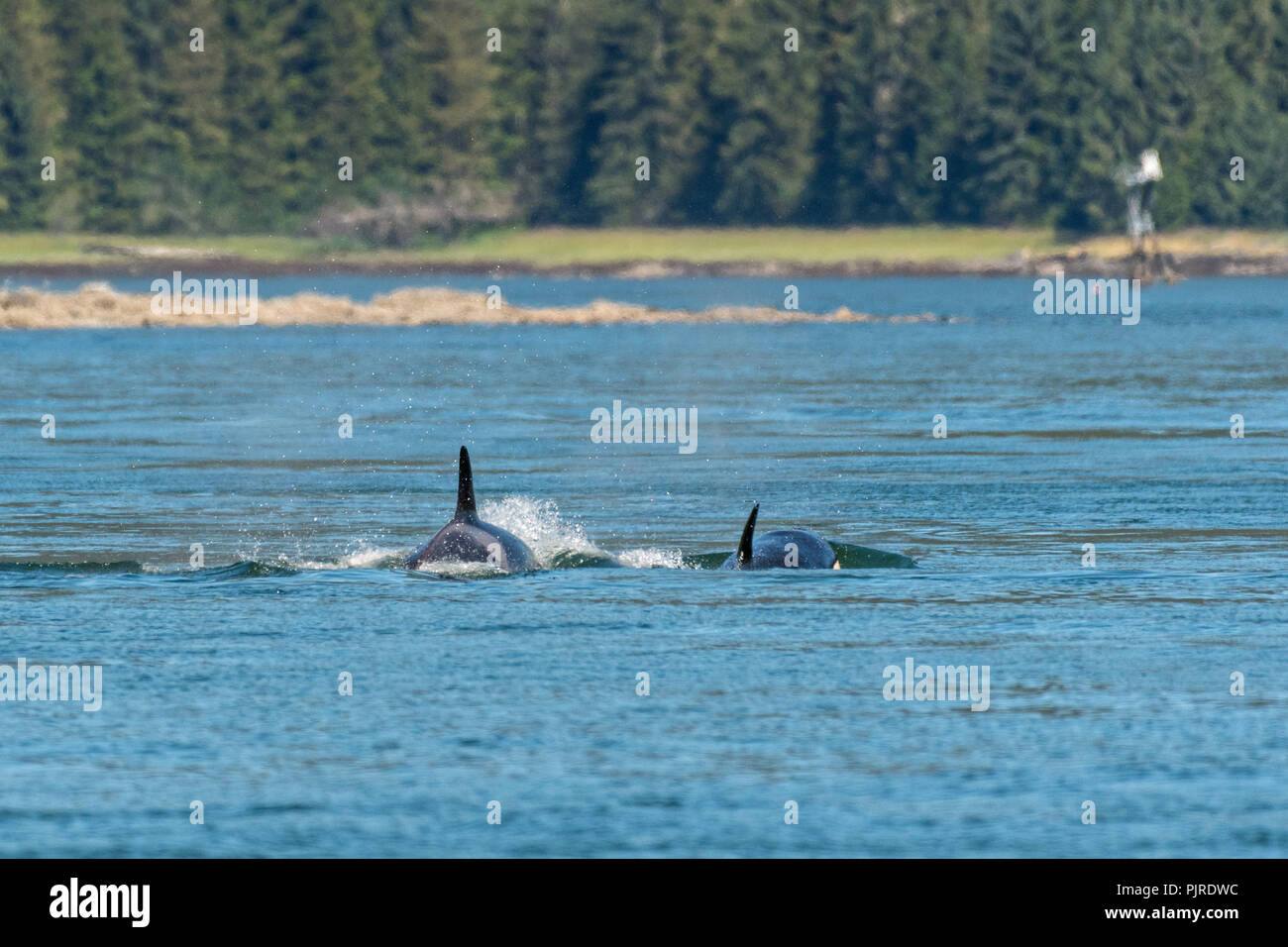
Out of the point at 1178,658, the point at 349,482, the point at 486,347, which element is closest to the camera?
the point at 1178,658

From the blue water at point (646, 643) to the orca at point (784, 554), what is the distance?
28 cm

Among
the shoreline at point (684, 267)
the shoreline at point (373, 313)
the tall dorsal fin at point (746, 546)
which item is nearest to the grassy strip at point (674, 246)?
the shoreline at point (684, 267)

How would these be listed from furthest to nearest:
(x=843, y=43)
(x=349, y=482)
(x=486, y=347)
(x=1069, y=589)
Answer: (x=843, y=43), (x=486, y=347), (x=349, y=482), (x=1069, y=589)

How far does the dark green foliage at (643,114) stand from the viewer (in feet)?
597

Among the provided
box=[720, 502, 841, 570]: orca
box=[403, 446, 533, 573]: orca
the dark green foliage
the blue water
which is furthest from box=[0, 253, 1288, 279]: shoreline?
box=[403, 446, 533, 573]: orca

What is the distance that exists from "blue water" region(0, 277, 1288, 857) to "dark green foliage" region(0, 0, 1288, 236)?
447ft

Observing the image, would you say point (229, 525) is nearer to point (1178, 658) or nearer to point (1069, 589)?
point (1069, 589)

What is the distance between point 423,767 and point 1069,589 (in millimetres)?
10037

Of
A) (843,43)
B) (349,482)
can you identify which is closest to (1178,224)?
(843,43)

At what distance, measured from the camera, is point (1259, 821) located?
1534cm

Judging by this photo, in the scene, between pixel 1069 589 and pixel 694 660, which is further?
pixel 1069 589

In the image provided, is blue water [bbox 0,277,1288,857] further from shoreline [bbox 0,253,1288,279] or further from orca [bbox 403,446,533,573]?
shoreline [bbox 0,253,1288,279]

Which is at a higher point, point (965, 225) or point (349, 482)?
point (965, 225)
